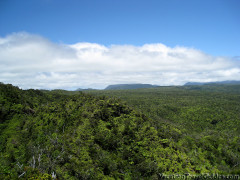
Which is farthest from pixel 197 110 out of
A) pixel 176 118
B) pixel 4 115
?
pixel 4 115

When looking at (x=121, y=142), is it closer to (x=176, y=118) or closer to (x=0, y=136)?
(x=0, y=136)

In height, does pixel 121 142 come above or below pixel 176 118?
above

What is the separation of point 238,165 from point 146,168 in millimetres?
31304

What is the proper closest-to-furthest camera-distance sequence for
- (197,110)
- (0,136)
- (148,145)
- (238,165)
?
(148,145)
(238,165)
(0,136)
(197,110)

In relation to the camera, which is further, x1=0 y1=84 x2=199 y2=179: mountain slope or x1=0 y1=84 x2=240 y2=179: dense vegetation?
x1=0 y1=84 x2=240 y2=179: dense vegetation

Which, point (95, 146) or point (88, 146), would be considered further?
point (95, 146)

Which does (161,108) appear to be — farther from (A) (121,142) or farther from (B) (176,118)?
(A) (121,142)

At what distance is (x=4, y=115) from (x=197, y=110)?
441 ft

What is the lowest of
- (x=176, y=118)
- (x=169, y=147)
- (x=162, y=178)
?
(x=176, y=118)

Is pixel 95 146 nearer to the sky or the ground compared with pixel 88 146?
nearer to the ground

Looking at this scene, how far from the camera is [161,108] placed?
13350cm

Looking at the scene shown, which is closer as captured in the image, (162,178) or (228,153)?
(162,178)

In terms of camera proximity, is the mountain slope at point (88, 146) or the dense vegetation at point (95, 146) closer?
the mountain slope at point (88, 146)

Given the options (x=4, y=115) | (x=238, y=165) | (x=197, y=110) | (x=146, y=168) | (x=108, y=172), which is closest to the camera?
(x=108, y=172)
